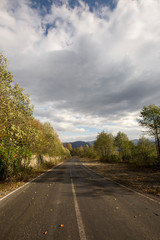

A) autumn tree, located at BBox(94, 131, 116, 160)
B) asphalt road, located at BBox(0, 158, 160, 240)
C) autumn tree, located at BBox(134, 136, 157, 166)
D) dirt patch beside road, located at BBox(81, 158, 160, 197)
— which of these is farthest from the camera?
autumn tree, located at BBox(94, 131, 116, 160)

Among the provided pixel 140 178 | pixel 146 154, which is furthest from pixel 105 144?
pixel 140 178

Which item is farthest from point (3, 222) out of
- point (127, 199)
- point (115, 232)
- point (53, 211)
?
point (127, 199)

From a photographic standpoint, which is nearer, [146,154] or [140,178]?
[140,178]

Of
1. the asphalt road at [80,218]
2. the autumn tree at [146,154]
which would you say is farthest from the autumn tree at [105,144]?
the asphalt road at [80,218]

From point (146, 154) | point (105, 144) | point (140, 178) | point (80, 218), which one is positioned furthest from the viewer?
point (105, 144)

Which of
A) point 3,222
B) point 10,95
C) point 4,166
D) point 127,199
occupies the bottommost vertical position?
point 127,199

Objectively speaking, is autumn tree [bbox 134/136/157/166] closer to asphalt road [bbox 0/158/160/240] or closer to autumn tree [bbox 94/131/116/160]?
asphalt road [bbox 0/158/160/240]

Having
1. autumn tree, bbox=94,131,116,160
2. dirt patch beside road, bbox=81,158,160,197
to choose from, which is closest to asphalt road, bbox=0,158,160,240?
dirt patch beside road, bbox=81,158,160,197

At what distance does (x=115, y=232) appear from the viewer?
4180 millimetres

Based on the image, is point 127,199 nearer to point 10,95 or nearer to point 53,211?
point 53,211

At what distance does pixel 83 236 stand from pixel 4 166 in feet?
40.1

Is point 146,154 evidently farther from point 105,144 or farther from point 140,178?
point 105,144

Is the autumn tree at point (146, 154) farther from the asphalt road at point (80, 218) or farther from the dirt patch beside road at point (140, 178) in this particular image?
the asphalt road at point (80, 218)

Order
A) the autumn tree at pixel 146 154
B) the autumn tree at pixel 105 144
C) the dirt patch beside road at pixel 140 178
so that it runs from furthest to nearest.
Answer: the autumn tree at pixel 105 144, the autumn tree at pixel 146 154, the dirt patch beside road at pixel 140 178
